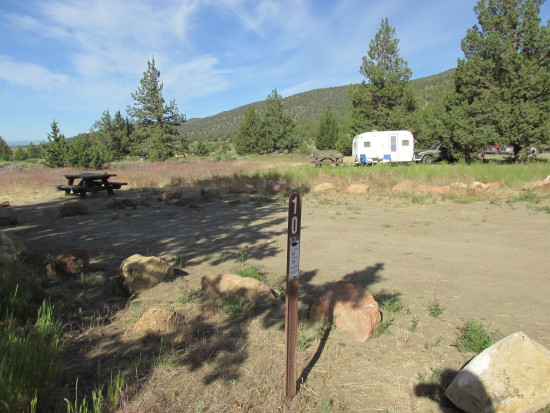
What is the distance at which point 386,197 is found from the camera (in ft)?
37.7

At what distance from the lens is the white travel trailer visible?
24812 mm

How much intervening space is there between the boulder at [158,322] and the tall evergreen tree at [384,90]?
28601 millimetres

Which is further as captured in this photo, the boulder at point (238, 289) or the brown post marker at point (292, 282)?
the boulder at point (238, 289)

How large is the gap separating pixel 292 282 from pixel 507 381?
144cm

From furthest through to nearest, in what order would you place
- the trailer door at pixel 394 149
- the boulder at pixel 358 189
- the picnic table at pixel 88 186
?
the trailer door at pixel 394 149, the picnic table at pixel 88 186, the boulder at pixel 358 189

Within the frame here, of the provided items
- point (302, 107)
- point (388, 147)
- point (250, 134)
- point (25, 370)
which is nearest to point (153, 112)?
point (250, 134)

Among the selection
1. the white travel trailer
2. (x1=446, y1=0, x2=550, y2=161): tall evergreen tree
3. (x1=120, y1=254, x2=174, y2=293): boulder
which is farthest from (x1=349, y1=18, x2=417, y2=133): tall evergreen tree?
(x1=120, y1=254, x2=174, y2=293): boulder

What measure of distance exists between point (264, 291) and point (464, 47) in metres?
20.4

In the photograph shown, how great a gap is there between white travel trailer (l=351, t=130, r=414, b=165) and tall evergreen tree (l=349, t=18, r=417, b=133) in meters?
4.61

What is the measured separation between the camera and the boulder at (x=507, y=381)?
2203 millimetres

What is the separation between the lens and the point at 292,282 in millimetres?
2189

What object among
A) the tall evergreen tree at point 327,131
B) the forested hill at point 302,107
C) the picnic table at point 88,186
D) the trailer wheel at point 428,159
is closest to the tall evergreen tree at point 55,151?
the picnic table at point 88,186

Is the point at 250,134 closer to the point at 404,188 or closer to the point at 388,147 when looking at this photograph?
the point at 388,147

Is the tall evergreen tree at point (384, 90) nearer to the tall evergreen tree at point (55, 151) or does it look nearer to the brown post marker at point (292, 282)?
the tall evergreen tree at point (55, 151)
